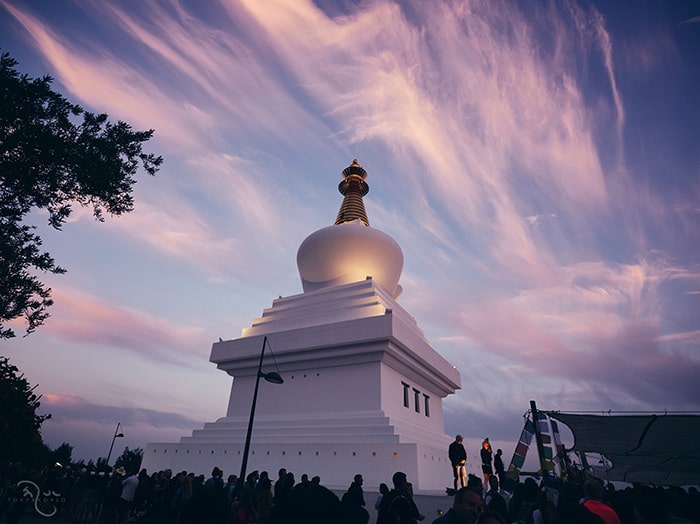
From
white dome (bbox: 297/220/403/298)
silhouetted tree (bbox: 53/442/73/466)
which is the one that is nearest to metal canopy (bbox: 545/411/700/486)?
white dome (bbox: 297/220/403/298)

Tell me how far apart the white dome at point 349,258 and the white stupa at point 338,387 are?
0.06 m

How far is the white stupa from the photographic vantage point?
48.1 feet

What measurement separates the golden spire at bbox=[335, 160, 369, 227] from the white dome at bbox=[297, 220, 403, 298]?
105 inches

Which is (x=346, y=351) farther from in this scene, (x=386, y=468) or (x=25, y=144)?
(x=25, y=144)

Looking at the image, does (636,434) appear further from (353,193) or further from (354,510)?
(353,193)

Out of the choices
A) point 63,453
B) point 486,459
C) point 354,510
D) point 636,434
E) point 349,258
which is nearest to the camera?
point 354,510

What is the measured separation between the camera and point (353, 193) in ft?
93.2

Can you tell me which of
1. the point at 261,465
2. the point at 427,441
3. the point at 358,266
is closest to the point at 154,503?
the point at 261,465

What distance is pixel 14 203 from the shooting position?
36.9 feet

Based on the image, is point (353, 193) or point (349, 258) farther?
point (353, 193)

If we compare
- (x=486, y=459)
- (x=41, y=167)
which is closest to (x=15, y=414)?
(x=41, y=167)

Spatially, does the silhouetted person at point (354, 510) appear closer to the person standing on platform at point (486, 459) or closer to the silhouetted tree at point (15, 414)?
the person standing on platform at point (486, 459)

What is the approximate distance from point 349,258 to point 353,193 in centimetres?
718

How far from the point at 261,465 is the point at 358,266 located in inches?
435
